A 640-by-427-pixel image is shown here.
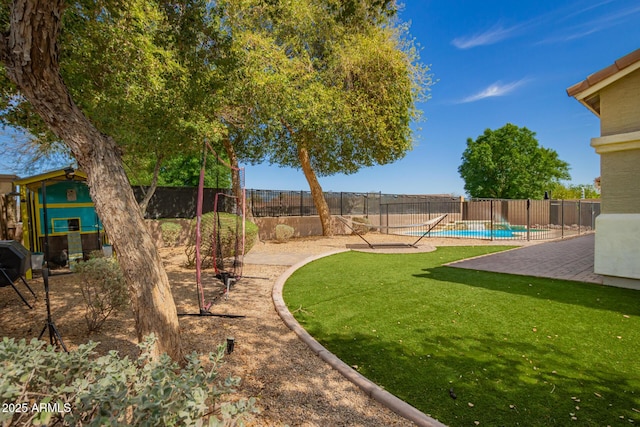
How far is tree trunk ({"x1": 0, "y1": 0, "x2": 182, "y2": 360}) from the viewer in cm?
222

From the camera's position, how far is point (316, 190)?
14.6 meters

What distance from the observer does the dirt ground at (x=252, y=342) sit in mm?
2320

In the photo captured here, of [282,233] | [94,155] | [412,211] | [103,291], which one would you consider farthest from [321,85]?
[412,211]

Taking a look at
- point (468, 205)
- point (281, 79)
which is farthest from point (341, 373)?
point (468, 205)

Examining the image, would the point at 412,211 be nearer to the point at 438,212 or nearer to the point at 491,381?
the point at 438,212

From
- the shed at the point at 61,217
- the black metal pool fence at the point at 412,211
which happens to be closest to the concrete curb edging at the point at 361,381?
the shed at the point at 61,217

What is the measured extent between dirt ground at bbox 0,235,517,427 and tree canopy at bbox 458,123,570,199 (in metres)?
36.5

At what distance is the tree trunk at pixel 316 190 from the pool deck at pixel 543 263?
7572mm

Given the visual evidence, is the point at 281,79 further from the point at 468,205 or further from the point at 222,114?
the point at 468,205

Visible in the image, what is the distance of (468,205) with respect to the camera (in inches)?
1011

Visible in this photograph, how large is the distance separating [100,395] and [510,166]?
40.9 m

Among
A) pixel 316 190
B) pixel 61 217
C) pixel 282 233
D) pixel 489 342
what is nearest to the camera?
pixel 489 342

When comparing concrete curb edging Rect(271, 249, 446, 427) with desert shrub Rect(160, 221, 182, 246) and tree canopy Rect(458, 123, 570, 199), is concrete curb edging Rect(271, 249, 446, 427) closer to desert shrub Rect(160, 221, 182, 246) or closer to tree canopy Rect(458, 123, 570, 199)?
desert shrub Rect(160, 221, 182, 246)

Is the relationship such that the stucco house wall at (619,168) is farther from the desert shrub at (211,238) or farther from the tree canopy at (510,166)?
the tree canopy at (510,166)
